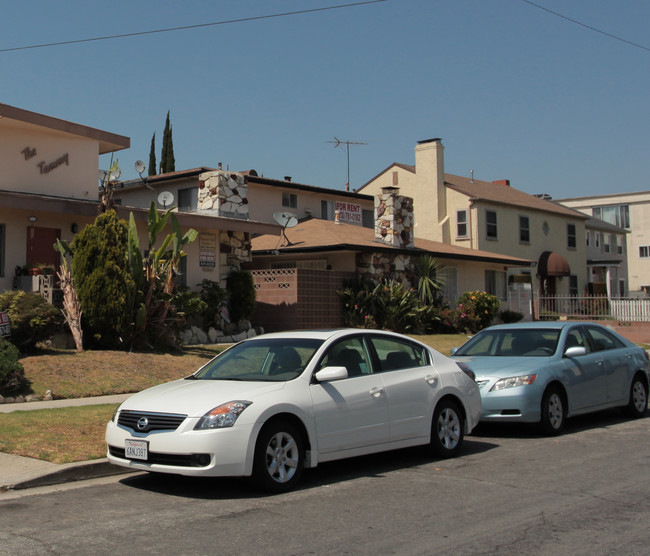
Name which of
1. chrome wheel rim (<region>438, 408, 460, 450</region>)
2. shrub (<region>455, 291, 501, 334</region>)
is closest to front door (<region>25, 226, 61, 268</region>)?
chrome wheel rim (<region>438, 408, 460, 450</region>)

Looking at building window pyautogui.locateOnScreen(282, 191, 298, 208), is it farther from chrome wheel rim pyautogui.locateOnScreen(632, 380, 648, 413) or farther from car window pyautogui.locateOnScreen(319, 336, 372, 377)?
car window pyautogui.locateOnScreen(319, 336, 372, 377)

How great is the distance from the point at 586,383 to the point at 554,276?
31272 mm

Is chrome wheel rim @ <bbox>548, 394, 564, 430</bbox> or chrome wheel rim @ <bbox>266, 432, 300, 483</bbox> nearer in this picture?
chrome wheel rim @ <bbox>266, 432, 300, 483</bbox>

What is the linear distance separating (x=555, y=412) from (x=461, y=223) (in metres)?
27.9

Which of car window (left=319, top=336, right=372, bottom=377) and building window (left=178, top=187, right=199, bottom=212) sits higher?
building window (left=178, top=187, right=199, bottom=212)

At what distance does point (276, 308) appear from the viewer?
2359 centimetres

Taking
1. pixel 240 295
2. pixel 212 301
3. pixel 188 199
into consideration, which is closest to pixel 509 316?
pixel 188 199

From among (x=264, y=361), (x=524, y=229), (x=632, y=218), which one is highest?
(x=632, y=218)

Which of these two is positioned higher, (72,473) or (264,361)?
(264,361)

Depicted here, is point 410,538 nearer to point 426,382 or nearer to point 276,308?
point 426,382

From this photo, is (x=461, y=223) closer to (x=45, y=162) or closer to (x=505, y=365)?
(x=45, y=162)

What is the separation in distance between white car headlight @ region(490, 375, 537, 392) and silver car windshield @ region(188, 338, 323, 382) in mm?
3169

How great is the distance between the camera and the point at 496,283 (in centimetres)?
3434

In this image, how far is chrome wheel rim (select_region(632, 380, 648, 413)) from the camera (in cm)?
1191
